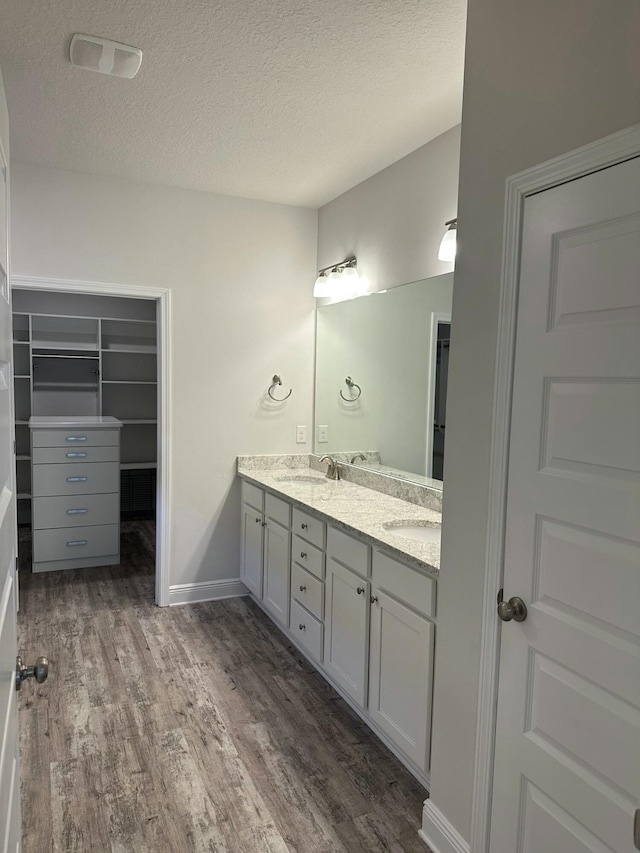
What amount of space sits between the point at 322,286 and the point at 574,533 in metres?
2.65

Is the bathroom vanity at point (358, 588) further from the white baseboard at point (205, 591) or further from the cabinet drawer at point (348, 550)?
the white baseboard at point (205, 591)

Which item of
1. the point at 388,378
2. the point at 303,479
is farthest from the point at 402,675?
the point at 303,479

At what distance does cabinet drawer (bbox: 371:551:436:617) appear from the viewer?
1.96 meters

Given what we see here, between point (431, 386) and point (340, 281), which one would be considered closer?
point (431, 386)

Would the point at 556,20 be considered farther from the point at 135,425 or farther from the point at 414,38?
the point at 135,425

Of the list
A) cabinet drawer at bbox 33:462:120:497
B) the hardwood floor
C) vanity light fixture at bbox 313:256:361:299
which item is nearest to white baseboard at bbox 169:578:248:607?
the hardwood floor

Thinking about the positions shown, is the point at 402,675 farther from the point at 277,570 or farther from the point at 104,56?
the point at 104,56

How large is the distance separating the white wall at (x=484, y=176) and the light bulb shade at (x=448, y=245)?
900 millimetres

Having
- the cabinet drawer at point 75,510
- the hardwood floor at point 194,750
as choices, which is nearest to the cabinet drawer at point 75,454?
the cabinet drawer at point 75,510

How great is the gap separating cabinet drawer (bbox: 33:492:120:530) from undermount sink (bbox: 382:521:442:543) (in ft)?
8.74

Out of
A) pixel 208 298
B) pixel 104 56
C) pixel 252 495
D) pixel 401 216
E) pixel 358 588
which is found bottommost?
pixel 358 588

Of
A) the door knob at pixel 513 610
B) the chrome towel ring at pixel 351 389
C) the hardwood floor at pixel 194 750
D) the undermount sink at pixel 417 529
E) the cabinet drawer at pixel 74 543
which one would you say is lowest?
the hardwood floor at pixel 194 750

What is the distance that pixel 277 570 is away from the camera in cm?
329

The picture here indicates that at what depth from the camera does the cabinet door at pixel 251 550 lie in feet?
11.7
